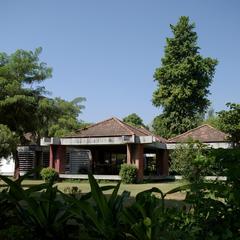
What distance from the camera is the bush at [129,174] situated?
25.5 m

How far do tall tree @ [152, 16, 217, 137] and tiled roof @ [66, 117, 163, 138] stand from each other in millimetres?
14365

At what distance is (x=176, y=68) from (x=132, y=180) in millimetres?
20775

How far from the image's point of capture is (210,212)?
10.9 ft

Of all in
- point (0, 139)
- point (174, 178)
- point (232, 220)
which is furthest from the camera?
point (174, 178)

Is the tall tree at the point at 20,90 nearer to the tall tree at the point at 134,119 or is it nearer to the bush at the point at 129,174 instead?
the bush at the point at 129,174

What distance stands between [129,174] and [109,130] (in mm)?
4044

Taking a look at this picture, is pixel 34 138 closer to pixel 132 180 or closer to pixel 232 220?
pixel 132 180

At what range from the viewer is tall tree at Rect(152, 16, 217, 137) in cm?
4300

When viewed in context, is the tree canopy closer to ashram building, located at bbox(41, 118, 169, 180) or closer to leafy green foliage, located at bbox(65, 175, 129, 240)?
ashram building, located at bbox(41, 118, 169, 180)

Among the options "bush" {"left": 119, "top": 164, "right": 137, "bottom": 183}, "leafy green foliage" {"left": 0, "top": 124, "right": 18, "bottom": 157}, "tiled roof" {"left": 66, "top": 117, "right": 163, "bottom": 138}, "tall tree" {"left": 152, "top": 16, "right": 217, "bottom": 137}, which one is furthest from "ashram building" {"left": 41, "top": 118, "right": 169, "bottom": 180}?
"tall tree" {"left": 152, "top": 16, "right": 217, "bottom": 137}

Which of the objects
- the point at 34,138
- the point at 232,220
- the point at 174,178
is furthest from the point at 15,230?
the point at 34,138

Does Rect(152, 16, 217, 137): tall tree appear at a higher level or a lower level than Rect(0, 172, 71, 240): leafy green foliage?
higher

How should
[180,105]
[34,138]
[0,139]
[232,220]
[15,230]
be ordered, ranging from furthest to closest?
[180,105] < [34,138] < [0,139] < [15,230] < [232,220]

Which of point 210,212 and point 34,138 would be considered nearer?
point 210,212
